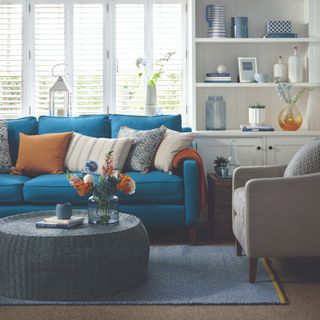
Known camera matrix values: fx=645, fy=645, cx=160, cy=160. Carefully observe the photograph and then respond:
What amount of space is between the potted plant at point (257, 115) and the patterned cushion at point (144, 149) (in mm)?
946

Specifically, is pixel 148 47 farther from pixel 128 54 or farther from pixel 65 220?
pixel 65 220

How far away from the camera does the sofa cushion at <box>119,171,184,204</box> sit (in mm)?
4684

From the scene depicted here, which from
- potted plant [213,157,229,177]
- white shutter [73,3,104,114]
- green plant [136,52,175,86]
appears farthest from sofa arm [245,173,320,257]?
white shutter [73,3,104,114]

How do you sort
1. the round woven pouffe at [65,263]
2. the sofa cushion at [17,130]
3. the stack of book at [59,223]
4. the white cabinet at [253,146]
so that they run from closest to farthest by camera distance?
the round woven pouffe at [65,263] < the stack of book at [59,223] < the sofa cushion at [17,130] < the white cabinet at [253,146]

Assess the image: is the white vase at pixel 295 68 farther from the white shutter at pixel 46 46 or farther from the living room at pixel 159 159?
the white shutter at pixel 46 46

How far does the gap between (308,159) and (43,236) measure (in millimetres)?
1633

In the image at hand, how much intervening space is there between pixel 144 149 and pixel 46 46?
1.56 m

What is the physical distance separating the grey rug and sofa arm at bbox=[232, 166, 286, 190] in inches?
19.5

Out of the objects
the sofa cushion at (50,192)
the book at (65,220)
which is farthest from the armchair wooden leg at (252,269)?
the sofa cushion at (50,192)

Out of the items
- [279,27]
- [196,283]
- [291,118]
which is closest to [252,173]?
[196,283]

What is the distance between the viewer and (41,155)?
5.04 m

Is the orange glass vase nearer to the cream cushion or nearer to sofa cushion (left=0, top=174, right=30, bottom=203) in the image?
the cream cushion

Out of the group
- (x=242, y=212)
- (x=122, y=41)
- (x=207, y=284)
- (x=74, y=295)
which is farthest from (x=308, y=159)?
(x=122, y=41)

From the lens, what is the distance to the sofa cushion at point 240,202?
12.5 feet
